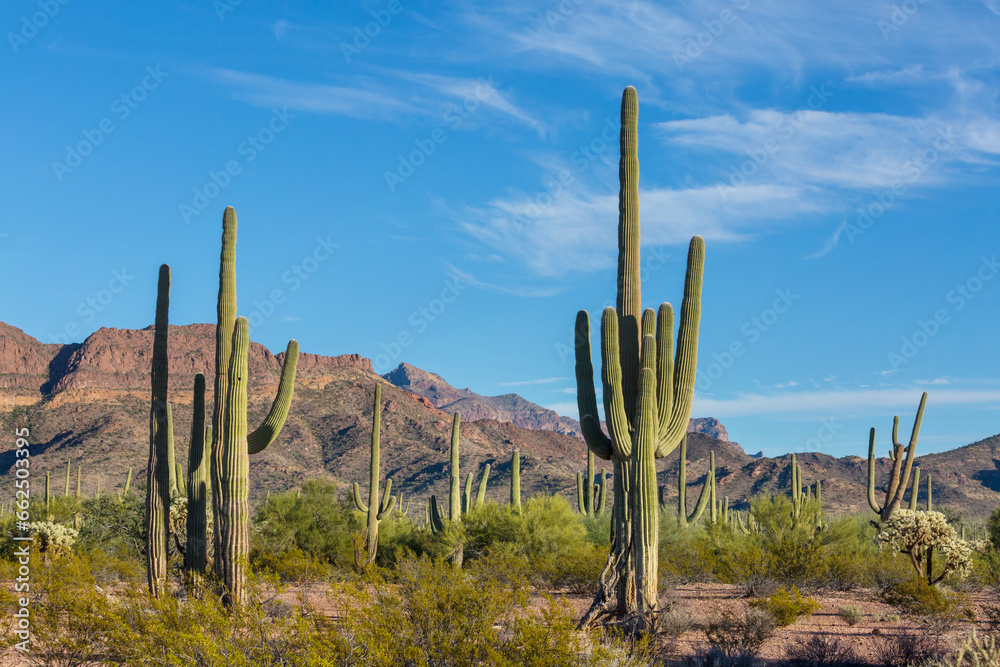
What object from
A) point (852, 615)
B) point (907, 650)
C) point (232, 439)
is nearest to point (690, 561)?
point (852, 615)

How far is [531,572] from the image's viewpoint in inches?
672

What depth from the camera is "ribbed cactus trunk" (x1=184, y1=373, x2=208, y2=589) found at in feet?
44.6

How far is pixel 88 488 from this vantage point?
49.8 m

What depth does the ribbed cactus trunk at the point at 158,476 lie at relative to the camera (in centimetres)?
1314

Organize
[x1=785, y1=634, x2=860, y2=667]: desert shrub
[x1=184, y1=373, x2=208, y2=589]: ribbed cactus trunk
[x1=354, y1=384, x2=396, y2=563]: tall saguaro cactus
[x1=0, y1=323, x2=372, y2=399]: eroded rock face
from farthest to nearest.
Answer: [x1=0, y1=323, x2=372, y2=399]: eroded rock face
[x1=354, y1=384, x2=396, y2=563]: tall saguaro cactus
[x1=184, y1=373, x2=208, y2=589]: ribbed cactus trunk
[x1=785, y1=634, x2=860, y2=667]: desert shrub

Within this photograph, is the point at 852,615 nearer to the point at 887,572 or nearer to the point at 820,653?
the point at 820,653

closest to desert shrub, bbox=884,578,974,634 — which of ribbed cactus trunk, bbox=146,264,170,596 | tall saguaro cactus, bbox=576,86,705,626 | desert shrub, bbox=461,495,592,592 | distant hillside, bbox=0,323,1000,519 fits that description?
tall saguaro cactus, bbox=576,86,705,626

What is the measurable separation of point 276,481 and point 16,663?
169 ft

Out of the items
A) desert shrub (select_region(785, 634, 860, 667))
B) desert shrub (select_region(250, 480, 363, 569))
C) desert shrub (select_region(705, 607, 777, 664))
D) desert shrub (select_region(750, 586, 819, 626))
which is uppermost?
desert shrub (select_region(250, 480, 363, 569))

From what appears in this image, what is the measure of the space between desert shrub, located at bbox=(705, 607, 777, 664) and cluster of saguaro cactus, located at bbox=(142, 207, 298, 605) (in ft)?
21.8

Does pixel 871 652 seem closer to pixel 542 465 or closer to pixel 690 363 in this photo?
pixel 690 363

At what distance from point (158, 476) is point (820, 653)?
33.4ft

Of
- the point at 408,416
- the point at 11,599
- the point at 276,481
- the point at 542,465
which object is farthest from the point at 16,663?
the point at 408,416

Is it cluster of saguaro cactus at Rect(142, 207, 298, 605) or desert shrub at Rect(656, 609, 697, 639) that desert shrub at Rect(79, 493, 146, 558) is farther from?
desert shrub at Rect(656, 609, 697, 639)
